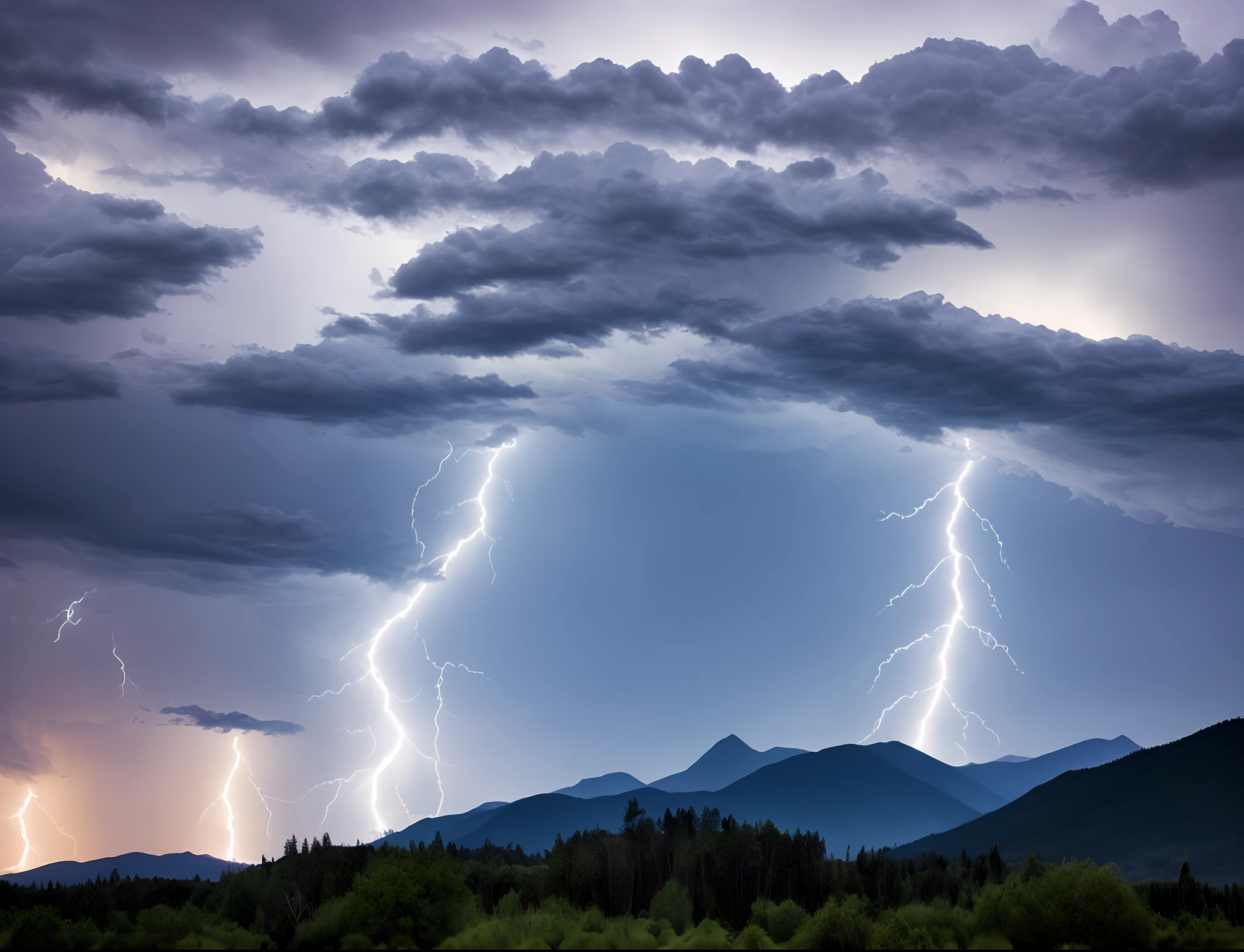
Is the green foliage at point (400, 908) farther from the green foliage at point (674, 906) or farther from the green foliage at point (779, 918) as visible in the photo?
the green foliage at point (779, 918)

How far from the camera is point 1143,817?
160 m

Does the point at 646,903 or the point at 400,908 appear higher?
the point at 400,908

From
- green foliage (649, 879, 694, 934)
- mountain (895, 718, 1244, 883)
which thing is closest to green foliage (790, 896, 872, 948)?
green foliage (649, 879, 694, 934)

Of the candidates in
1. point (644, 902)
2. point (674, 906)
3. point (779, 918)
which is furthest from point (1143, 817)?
point (779, 918)

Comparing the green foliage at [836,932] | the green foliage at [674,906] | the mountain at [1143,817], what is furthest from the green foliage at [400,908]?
the mountain at [1143,817]

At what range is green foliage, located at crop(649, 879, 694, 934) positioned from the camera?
159 ft

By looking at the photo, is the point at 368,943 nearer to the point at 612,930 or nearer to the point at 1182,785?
the point at 612,930

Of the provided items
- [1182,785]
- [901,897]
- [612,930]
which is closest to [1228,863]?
[1182,785]

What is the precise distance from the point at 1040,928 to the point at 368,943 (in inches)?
792

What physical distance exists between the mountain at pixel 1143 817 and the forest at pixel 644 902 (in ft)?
266

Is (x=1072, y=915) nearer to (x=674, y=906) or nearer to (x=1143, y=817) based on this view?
(x=674, y=906)

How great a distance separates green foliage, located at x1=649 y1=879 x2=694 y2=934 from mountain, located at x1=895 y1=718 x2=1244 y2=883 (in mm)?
103419

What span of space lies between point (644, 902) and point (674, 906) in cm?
1042

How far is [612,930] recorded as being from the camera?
110 feet
